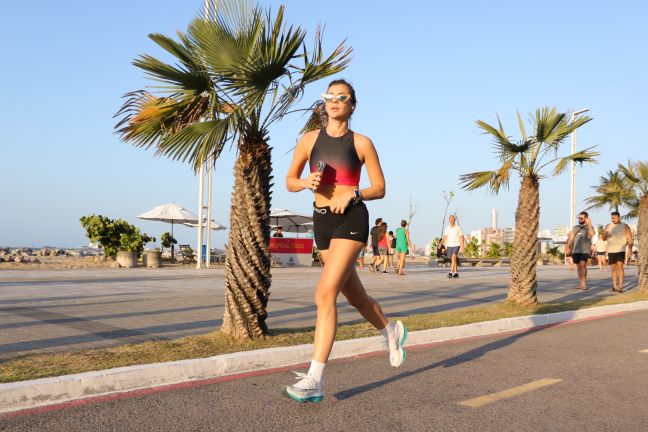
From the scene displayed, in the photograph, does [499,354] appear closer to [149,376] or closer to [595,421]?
[595,421]

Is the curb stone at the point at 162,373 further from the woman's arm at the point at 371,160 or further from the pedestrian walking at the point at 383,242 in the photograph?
the pedestrian walking at the point at 383,242

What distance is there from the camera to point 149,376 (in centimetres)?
473

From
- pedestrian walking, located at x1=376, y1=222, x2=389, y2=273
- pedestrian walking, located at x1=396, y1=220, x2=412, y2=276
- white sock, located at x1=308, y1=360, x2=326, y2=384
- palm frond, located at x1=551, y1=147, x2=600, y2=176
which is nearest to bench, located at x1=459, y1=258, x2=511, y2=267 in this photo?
pedestrian walking, located at x1=376, y1=222, x2=389, y2=273

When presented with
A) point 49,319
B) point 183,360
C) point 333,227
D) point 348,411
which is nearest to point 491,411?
point 348,411

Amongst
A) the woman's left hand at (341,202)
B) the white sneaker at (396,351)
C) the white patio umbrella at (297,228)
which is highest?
the white patio umbrella at (297,228)

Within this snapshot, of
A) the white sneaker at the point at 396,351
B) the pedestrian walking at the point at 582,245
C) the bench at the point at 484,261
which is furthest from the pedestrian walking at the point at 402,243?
the white sneaker at the point at 396,351

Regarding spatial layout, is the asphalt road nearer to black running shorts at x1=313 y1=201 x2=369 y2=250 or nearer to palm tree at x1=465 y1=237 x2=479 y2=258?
black running shorts at x1=313 y1=201 x2=369 y2=250

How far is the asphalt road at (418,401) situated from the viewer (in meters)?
3.77

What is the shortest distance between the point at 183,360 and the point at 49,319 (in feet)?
11.7

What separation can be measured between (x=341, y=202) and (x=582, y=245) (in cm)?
1268

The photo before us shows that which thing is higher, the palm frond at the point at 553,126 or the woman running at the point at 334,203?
the palm frond at the point at 553,126

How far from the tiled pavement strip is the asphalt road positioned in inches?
79.0

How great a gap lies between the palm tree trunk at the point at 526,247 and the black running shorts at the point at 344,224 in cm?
684

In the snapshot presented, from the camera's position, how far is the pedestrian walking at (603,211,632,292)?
15.0m
